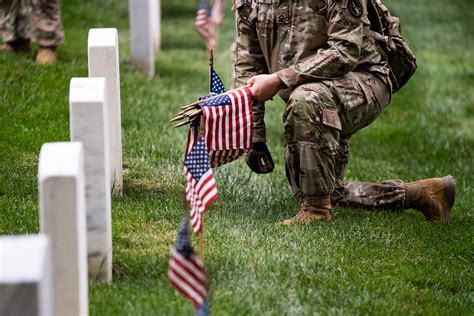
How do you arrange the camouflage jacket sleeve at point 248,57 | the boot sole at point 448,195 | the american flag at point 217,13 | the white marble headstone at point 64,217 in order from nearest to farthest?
the white marble headstone at point 64,217 → the camouflage jacket sleeve at point 248,57 → the boot sole at point 448,195 → the american flag at point 217,13

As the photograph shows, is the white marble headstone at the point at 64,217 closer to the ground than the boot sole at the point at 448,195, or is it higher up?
higher up

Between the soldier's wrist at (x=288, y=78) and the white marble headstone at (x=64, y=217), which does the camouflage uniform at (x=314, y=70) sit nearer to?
the soldier's wrist at (x=288, y=78)

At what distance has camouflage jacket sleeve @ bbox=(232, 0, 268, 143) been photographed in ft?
21.6

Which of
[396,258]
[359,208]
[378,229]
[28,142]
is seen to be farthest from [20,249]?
[28,142]

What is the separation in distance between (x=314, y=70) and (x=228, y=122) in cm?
61

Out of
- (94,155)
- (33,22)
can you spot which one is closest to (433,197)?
(94,155)

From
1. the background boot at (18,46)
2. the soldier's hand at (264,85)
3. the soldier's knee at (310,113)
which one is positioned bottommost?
the background boot at (18,46)

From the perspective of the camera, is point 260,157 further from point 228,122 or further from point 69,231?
point 69,231

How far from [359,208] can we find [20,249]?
4.17 m

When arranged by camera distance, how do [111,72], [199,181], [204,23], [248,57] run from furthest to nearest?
[204,23] → [248,57] → [111,72] → [199,181]

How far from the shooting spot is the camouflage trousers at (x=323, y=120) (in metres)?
6.03

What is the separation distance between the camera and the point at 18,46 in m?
10.5

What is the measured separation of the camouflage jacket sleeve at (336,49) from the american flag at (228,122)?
0.32m

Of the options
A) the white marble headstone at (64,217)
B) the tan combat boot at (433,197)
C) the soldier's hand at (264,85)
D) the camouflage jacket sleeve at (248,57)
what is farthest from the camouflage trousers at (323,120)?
the white marble headstone at (64,217)
